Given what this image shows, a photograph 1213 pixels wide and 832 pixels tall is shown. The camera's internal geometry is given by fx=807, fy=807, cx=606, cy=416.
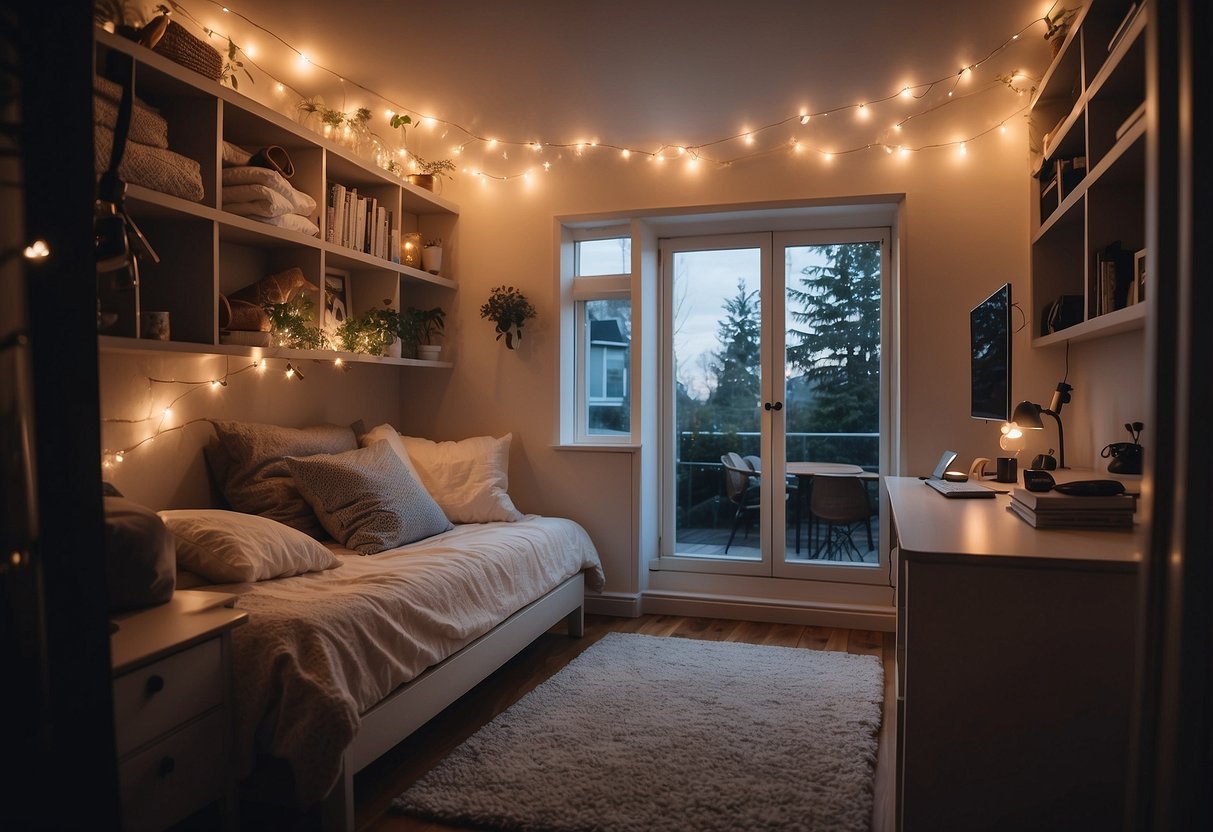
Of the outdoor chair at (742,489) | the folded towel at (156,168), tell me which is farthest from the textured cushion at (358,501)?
the outdoor chair at (742,489)

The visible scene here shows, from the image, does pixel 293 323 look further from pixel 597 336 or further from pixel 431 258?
pixel 597 336

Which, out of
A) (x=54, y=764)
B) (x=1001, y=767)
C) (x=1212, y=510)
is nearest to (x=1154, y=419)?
(x=1212, y=510)

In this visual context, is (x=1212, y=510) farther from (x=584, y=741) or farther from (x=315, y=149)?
(x=315, y=149)

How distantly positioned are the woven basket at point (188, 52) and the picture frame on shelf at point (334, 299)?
998mm

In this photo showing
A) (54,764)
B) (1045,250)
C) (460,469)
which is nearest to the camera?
(54,764)

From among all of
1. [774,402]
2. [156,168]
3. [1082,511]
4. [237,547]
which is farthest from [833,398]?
[156,168]

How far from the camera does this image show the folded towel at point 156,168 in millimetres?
2168

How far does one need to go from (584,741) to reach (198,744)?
1.18m

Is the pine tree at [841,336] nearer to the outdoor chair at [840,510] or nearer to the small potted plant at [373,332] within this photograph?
the outdoor chair at [840,510]

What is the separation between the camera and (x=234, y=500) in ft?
9.55

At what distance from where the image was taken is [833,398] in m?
4.05

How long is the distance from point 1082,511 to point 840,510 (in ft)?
7.35

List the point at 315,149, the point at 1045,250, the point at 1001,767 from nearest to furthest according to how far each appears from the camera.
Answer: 1. the point at 1001,767
2. the point at 315,149
3. the point at 1045,250

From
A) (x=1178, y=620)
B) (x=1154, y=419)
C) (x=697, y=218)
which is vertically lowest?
(x=1178, y=620)
